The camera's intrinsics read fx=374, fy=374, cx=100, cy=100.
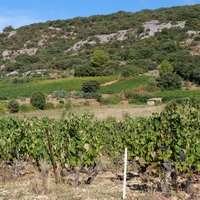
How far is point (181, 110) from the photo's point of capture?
6789 mm

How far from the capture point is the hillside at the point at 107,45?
6706 cm

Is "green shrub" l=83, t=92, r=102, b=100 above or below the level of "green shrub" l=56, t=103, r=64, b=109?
above

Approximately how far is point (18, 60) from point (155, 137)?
274 ft

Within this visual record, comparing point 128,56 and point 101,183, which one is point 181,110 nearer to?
point 101,183

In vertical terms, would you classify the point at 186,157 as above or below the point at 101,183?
above

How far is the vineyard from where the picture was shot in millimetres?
6777

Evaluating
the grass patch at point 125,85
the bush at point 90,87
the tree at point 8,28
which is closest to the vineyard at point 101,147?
the bush at point 90,87

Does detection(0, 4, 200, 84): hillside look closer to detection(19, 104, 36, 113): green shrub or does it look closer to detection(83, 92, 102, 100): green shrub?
Result: detection(83, 92, 102, 100): green shrub

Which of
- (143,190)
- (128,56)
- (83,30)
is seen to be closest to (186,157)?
(143,190)

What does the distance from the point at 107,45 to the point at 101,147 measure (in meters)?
A: 81.8

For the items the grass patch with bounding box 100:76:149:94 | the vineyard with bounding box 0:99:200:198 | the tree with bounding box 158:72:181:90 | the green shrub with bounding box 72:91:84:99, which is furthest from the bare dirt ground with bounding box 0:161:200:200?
the tree with bounding box 158:72:181:90

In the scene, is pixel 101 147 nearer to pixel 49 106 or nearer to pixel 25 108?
pixel 25 108

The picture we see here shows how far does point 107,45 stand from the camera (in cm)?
8894

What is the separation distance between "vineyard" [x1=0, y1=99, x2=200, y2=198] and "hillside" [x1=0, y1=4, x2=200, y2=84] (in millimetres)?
48861
